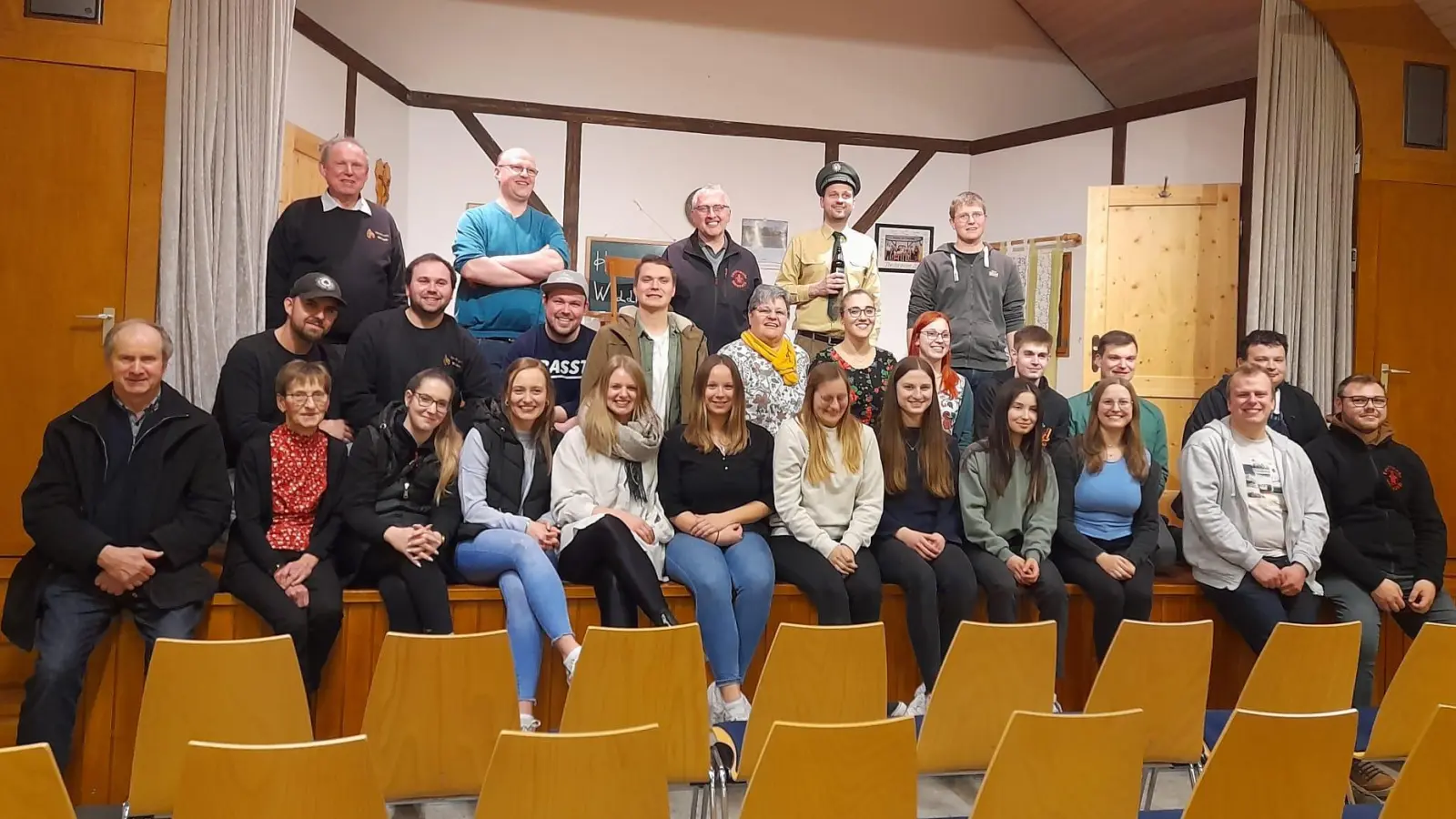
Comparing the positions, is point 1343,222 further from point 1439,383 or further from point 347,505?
point 347,505

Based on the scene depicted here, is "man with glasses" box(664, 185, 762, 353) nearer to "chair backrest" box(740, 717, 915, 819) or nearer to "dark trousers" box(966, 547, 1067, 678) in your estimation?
"dark trousers" box(966, 547, 1067, 678)

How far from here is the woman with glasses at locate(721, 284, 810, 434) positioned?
4.50 meters

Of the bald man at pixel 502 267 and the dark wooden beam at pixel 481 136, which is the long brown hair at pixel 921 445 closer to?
the bald man at pixel 502 267

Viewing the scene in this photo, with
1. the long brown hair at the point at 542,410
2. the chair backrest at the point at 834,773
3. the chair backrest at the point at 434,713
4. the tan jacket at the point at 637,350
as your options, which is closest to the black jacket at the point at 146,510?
the long brown hair at the point at 542,410

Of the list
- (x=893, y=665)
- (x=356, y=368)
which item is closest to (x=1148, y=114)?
(x=893, y=665)

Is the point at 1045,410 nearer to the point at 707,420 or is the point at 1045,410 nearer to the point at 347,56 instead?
the point at 707,420

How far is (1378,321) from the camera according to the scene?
5.85m

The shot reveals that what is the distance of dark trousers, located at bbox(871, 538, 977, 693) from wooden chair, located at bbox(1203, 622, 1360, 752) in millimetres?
997

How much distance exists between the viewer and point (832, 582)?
3.90m

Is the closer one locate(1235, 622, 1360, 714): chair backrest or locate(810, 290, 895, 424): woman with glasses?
locate(1235, 622, 1360, 714): chair backrest

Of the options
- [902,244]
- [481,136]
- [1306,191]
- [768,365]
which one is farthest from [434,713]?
[902,244]

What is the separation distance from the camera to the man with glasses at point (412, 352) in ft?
14.0

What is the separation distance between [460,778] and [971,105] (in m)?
6.93

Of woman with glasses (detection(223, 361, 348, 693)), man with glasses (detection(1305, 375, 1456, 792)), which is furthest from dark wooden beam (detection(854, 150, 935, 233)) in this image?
woman with glasses (detection(223, 361, 348, 693))
